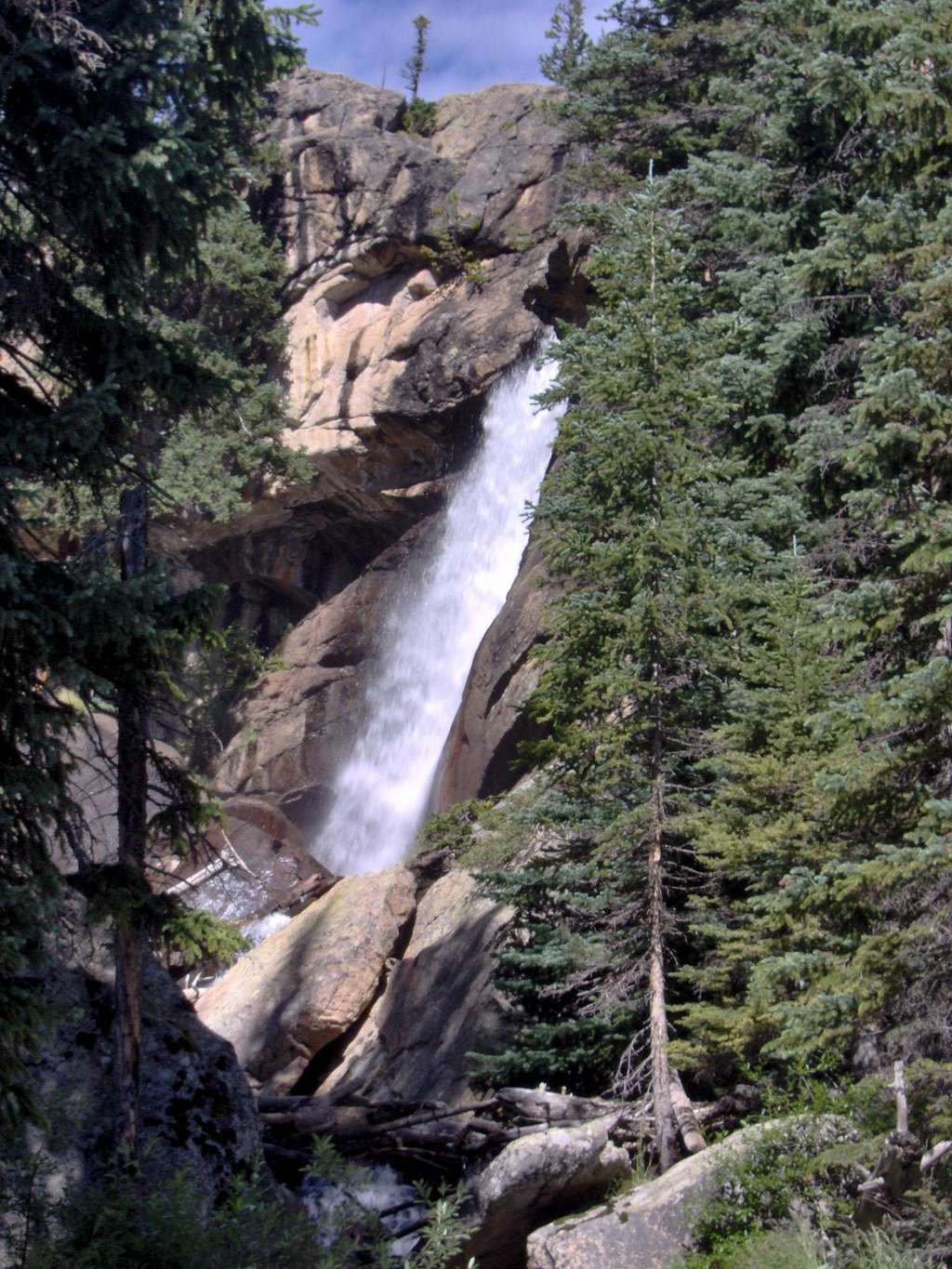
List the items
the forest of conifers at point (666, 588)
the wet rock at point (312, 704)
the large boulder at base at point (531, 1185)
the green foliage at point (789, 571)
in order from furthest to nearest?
the wet rock at point (312, 704)
the large boulder at base at point (531, 1185)
the green foliage at point (789, 571)
the forest of conifers at point (666, 588)

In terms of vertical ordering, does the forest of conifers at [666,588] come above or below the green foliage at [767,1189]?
above

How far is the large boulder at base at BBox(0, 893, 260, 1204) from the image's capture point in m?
7.85

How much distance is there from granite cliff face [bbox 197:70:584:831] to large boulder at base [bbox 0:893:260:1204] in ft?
65.6

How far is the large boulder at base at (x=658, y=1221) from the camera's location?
7.75 meters

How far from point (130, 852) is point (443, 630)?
2061 centimetres

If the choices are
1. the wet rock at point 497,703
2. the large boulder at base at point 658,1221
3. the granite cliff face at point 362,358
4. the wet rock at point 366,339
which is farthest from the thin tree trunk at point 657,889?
the wet rock at point 366,339

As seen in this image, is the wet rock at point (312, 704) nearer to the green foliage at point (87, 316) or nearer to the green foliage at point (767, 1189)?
the green foliage at point (87, 316)

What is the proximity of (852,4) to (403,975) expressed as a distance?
12.1m

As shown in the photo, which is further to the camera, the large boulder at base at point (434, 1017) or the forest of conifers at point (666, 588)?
the large boulder at base at point (434, 1017)

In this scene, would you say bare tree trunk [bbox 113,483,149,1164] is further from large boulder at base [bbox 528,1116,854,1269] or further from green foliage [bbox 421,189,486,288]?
green foliage [bbox 421,189,486,288]

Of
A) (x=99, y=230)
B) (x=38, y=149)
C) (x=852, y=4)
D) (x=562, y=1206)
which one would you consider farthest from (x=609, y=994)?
(x=852, y=4)

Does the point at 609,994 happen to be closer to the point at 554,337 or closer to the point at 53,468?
the point at 53,468

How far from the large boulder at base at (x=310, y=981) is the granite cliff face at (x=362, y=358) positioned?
40.7 feet

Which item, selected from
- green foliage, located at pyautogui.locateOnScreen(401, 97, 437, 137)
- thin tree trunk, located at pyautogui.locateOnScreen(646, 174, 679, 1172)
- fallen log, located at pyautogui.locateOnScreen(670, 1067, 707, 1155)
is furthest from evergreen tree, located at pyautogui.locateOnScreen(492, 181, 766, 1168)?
green foliage, located at pyautogui.locateOnScreen(401, 97, 437, 137)
